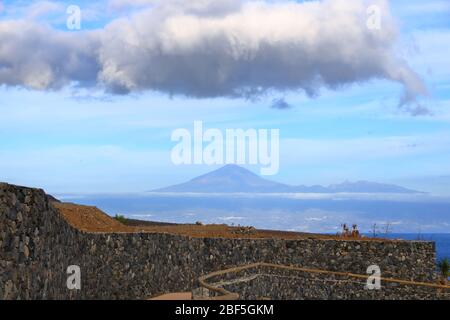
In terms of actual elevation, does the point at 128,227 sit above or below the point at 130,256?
above

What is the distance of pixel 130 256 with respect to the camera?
27969 millimetres

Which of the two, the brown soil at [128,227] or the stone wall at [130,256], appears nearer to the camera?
the stone wall at [130,256]

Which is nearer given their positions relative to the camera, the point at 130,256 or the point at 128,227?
the point at 130,256

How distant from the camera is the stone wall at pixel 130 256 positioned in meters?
18.0

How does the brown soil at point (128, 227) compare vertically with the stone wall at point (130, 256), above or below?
above

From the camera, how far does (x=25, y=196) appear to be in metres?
18.4

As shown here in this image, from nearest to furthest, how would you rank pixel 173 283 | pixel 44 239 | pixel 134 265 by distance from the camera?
pixel 44 239
pixel 134 265
pixel 173 283

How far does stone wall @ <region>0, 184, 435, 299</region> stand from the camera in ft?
58.9

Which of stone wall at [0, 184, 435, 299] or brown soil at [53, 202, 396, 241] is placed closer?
stone wall at [0, 184, 435, 299]

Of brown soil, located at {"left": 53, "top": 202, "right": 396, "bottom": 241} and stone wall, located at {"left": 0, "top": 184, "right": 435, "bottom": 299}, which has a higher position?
brown soil, located at {"left": 53, "top": 202, "right": 396, "bottom": 241}

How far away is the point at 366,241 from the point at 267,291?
7.35 m
